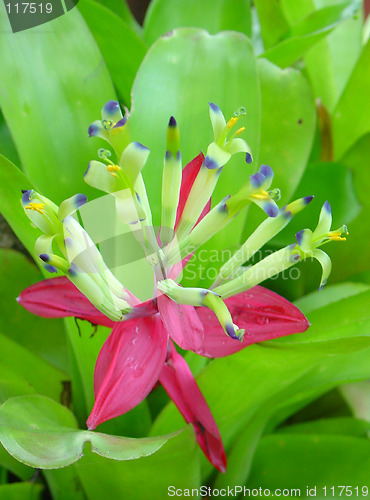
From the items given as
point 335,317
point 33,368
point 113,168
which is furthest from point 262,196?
point 33,368

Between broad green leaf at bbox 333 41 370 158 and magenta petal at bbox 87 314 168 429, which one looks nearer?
magenta petal at bbox 87 314 168 429

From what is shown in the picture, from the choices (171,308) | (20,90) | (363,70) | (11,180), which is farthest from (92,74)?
(363,70)

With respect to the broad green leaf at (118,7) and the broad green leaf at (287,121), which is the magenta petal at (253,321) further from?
the broad green leaf at (118,7)

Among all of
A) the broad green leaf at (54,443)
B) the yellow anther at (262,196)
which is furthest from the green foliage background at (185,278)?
the yellow anther at (262,196)

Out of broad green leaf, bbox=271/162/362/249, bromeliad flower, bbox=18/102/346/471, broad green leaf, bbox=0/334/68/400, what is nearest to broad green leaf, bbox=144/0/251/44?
broad green leaf, bbox=271/162/362/249

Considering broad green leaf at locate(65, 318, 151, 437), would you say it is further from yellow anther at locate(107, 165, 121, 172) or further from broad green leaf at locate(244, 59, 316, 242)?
broad green leaf at locate(244, 59, 316, 242)

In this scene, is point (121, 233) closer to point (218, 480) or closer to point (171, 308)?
point (171, 308)

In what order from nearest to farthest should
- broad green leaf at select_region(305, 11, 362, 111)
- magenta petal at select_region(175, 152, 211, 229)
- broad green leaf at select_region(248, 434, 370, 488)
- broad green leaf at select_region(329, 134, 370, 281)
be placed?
magenta petal at select_region(175, 152, 211, 229)
broad green leaf at select_region(248, 434, 370, 488)
broad green leaf at select_region(329, 134, 370, 281)
broad green leaf at select_region(305, 11, 362, 111)
